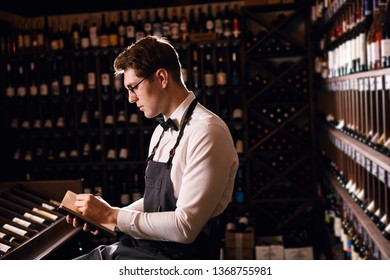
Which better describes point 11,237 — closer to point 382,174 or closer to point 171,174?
point 171,174

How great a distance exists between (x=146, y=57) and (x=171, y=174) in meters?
0.35

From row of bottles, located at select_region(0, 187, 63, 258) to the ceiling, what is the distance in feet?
8.27

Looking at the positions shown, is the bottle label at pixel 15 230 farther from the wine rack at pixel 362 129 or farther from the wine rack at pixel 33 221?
the wine rack at pixel 362 129

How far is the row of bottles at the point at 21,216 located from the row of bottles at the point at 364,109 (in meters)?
1.45

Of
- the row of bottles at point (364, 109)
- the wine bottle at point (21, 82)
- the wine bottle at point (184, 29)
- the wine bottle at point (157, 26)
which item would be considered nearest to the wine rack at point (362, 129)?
the row of bottles at point (364, 109)

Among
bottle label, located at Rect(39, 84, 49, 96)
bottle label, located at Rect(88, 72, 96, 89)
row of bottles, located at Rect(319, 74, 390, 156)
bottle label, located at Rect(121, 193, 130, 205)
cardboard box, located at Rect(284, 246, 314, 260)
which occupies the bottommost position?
cardboard box, located at Rect(284, 246, 314, 260)

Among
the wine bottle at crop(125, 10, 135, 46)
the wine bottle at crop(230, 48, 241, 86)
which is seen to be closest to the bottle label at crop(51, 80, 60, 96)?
the wine bottle at crop(125, 10, 135, 46)

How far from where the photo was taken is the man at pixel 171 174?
1578 millimetres

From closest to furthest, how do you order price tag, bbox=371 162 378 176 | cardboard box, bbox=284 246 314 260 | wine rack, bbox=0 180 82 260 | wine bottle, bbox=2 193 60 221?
1. wine rack, bbox=0 180 82 260
2. price tag, bbox=371 162 378 176
3. wine bottle, bbox=2 193 60 221
4. cardboard box, bbox=284 246 314 260

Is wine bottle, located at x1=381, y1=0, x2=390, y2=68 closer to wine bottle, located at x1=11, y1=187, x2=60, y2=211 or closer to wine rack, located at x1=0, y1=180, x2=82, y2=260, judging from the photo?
wine rack, located at x1=0, y1=180, x2=82, y2=260

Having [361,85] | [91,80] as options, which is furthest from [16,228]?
[91,80]

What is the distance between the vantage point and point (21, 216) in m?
2.41

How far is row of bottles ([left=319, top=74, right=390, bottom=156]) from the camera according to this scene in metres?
2.37
